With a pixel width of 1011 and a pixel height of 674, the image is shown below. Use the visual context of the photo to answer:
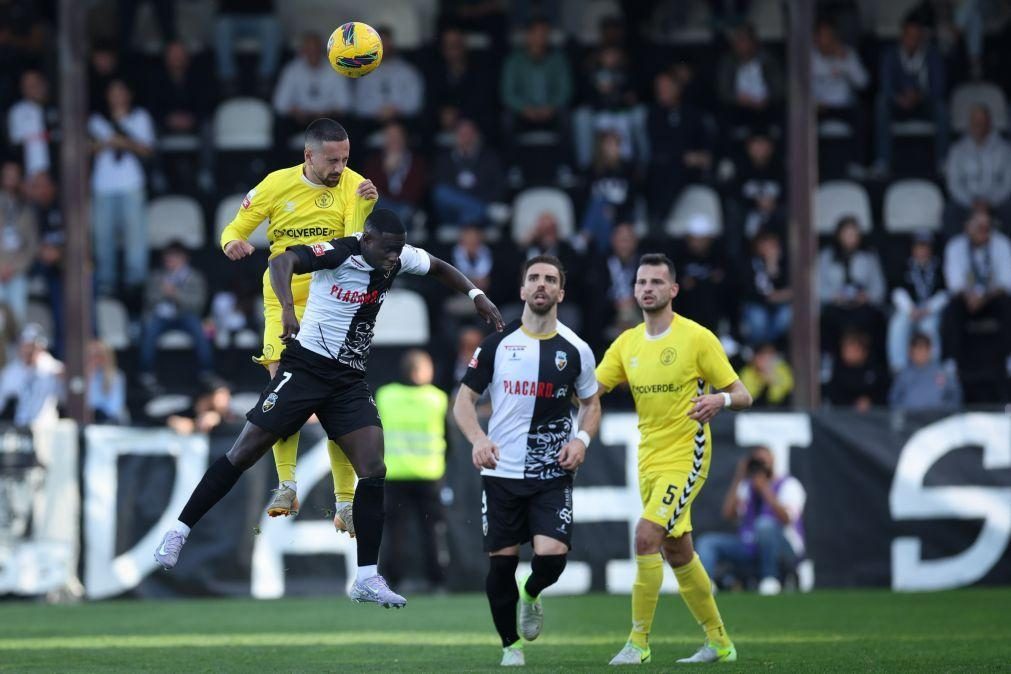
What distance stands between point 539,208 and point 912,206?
Result: 4644mm

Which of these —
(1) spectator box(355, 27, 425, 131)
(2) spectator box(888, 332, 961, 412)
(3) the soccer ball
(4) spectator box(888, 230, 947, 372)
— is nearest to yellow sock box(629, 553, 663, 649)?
(3) the soccer ball

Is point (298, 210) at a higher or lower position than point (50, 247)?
lower

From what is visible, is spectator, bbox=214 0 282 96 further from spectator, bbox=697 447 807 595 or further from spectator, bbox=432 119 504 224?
spectator, bbox=697 447 807 595

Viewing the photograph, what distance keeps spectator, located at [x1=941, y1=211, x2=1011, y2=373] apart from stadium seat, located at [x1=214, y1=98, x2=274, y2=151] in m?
8.43

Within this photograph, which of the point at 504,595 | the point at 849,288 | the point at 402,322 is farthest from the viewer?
the point at 849,288

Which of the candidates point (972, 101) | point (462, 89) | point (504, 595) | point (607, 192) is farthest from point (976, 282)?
point (504, 595)

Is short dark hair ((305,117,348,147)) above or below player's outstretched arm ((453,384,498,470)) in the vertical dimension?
above

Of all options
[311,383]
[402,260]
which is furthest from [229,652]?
[402,260]

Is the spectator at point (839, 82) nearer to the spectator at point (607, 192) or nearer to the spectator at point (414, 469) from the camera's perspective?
the spectator at point (607, 192)

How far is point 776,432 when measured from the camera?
16250 millimetres

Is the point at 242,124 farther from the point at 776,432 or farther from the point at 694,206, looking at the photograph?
the point at 776,432

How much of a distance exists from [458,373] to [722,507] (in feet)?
10.4

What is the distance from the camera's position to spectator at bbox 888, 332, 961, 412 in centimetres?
1758

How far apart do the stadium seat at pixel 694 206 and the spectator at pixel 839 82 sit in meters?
2.27
